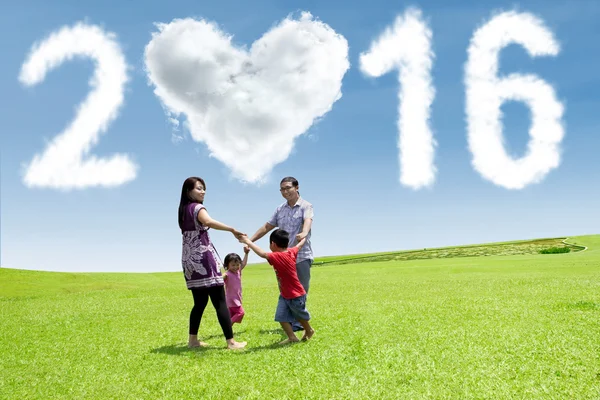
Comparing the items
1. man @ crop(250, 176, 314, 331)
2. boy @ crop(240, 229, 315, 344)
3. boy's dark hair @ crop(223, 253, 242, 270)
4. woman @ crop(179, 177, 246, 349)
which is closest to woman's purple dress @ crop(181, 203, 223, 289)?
woman @ crop(179, 177, 246, 349)

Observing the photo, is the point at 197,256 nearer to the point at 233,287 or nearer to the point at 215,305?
the point at 215,305

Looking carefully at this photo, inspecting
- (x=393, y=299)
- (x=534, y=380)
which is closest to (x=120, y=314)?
(x=393, y=299)

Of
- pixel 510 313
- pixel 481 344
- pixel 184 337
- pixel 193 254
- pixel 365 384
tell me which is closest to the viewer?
pixel 365 384

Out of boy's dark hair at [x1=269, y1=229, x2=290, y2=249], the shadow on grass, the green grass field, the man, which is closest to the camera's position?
the green grass field

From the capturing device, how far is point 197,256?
906 cm

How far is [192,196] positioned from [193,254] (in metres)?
1.12

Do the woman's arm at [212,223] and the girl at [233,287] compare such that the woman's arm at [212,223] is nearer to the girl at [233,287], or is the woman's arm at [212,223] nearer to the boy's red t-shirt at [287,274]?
the boy's red t-shirt at [287,274]

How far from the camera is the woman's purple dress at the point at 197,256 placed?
903cm

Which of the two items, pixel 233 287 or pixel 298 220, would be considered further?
pixel 233 287

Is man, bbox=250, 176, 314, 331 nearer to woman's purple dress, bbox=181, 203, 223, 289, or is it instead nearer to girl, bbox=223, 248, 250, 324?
girl, bbox=223, 248, 250, 324

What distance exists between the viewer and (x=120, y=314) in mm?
15633

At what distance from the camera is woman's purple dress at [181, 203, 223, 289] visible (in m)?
9.03

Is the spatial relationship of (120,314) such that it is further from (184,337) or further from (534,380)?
(534,380)

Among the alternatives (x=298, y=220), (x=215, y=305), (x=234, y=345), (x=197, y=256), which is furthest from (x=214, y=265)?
(x=298, y=220)
